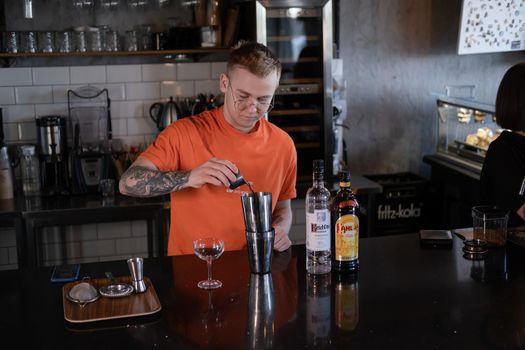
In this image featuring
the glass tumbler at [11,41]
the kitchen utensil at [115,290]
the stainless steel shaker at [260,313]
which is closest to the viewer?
the stainless steel shaker at [260,313]

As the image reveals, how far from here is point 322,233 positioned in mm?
2180

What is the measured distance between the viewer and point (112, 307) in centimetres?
197

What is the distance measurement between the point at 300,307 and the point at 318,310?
5 cm

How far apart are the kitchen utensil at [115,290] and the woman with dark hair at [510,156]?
4.93 feet

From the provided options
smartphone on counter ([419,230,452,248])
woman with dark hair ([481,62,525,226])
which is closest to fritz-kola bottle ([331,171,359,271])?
smartphone on counter ([419,230,452,248])

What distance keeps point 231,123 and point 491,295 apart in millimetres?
1104

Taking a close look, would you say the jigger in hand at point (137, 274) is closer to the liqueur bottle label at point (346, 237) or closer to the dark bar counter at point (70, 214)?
the liqueur bottle label at point (346, 237)

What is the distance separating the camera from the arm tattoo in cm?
242

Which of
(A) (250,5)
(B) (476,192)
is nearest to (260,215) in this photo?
(A) (250,5)

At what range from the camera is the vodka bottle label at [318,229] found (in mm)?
2168

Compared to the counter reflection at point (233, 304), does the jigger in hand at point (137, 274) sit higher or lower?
higher

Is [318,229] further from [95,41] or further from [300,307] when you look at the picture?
[95,41]

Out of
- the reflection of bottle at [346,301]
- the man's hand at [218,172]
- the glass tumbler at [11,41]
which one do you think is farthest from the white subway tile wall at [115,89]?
the reflection of bottle at [346,301]

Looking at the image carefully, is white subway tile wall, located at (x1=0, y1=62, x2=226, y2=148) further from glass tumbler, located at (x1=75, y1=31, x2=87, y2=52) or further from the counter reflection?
the counter reflection
